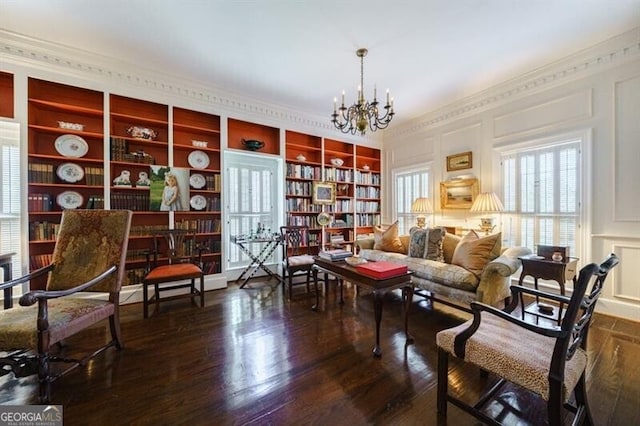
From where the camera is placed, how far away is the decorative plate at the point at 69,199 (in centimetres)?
312

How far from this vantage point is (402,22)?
2473 millimetres

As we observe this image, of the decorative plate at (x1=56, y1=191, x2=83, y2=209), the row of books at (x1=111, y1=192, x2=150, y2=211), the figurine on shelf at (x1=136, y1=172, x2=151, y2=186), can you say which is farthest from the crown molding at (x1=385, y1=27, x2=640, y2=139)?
the decorative plate at (x1=56, y1=191, x2=83, y2=209)

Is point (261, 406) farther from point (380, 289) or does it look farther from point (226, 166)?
point (226, 166)

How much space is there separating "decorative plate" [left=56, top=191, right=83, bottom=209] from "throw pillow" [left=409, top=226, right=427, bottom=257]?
4257 mm

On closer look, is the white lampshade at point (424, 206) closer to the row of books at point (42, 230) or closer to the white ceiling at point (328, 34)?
the white ceiling at point (328, 34)

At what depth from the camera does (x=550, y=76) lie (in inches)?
129

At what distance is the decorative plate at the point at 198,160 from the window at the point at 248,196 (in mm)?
353

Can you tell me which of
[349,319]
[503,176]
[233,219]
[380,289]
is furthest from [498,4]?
[233,219]

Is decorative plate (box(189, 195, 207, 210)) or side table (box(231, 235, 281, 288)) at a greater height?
decorative plate (box(189, 195, 207, 210))

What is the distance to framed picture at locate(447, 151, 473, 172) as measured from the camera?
423cm

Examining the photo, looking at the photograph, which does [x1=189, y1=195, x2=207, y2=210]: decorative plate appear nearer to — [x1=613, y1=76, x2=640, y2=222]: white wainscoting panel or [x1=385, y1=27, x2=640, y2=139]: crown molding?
[x1=385, y1=27, x2=640, y2=139]: crown molding

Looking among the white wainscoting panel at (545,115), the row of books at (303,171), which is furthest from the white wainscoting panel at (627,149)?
the row of books at (303,171)

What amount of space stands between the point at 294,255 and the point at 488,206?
2.98 meters

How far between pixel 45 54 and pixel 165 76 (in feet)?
3.76
